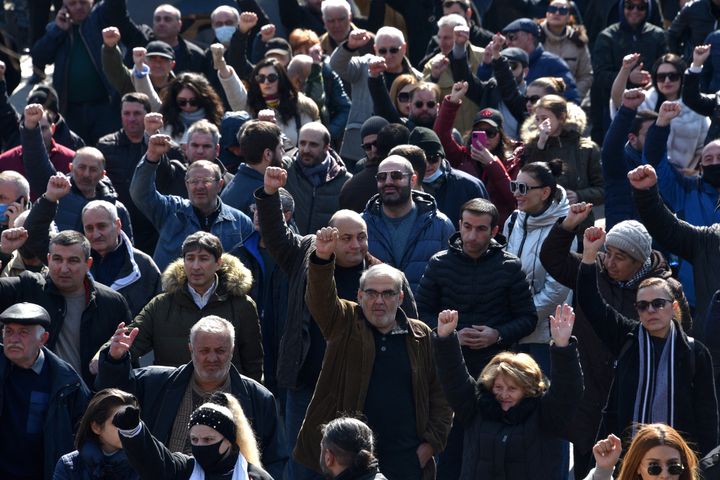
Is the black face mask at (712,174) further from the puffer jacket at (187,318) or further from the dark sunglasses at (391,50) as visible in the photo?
the dark sunglasses at (391,50)

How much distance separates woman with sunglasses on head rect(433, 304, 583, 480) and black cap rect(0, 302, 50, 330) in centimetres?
210

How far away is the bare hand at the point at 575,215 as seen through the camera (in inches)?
365

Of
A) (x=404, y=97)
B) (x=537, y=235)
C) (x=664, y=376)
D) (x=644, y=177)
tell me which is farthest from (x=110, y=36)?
(x=664, y=376)

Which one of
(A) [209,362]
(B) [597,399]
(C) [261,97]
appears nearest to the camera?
(A) [209,362]

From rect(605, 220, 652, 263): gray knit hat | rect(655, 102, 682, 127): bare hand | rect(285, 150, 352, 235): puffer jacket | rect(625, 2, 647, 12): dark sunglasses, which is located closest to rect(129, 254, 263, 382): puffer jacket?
rect(285, 150, 352, 235): puffer jacket

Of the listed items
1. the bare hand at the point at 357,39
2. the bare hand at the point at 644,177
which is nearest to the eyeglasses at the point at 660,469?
the bare hand at the point at 644,177

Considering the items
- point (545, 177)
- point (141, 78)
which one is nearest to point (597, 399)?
point (545, 177)

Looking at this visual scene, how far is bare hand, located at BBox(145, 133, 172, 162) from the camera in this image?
1088 centimetres

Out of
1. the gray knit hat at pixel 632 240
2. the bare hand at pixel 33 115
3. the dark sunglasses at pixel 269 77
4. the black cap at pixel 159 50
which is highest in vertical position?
the black cap at pixel 159 50

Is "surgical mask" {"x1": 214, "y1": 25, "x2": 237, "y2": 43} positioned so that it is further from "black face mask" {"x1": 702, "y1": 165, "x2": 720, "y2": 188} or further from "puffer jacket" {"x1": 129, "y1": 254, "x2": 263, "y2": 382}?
"puffer jacket" {"x1": 129, "y1": 254, "x2": 263, "y2": 382}

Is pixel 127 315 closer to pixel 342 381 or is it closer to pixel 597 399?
pixel 342 381

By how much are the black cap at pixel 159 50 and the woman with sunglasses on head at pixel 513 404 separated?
6095 mm

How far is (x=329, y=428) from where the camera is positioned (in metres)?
7.64

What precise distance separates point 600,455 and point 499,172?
4.22 m
